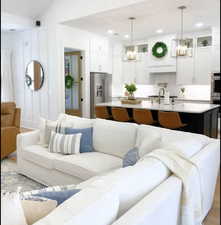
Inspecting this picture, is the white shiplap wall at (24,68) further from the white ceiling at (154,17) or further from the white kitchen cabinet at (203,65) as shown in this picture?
the white kitchen cabinet at (203,65)

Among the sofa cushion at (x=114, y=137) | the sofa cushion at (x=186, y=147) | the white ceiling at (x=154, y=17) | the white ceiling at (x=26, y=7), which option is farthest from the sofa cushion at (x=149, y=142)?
the white ceiling at (x=26, y=7)

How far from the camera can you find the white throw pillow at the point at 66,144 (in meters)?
2.73

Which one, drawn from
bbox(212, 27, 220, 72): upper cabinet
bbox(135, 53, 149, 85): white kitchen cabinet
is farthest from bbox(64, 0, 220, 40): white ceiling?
bbox(135, 53, 149, 85): white kitchen cabinet

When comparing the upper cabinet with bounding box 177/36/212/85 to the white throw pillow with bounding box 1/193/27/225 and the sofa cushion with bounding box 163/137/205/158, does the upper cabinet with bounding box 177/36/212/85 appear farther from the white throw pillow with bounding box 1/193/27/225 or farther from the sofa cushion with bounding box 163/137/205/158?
the white throw pillow with bounding box 1/193/27/225

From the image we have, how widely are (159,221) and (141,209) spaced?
19cm

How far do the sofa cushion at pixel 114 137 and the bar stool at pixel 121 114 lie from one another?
1533 millimetres

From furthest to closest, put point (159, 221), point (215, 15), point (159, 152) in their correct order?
point (215, 15), point (159, 152), point (159, 221)

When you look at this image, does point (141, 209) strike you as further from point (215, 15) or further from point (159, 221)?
point (215, 15)

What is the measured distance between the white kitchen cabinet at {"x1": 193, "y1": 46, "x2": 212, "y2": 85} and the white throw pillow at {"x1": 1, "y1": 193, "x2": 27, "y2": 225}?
5873 mm

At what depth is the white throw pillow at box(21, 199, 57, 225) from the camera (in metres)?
0.97

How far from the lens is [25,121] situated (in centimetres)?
621

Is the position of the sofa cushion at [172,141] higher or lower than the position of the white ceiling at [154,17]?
lower

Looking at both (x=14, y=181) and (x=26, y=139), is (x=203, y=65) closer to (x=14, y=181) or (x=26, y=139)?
(x=26, y=139)

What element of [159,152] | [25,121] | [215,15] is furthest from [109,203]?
[25,121]
